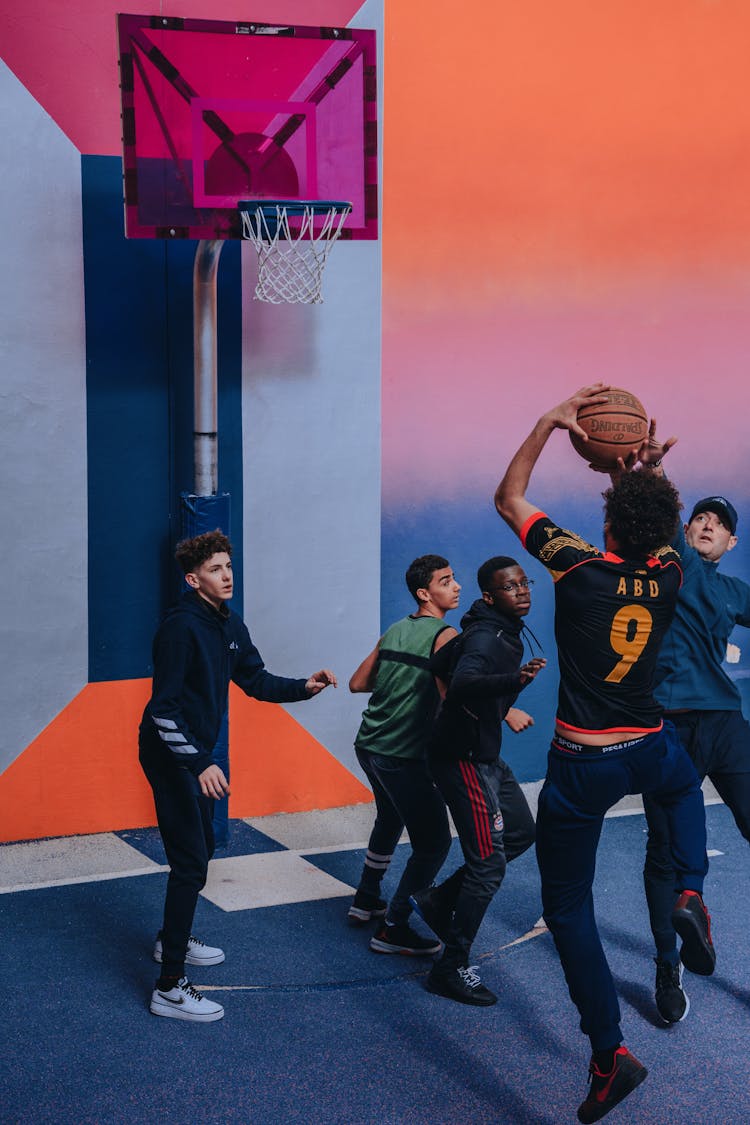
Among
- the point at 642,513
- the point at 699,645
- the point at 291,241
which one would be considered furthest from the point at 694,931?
Answer: the point at 291,241

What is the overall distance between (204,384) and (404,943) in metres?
2.79

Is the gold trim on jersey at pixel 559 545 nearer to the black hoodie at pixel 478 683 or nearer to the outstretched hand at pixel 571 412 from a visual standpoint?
the outstretched hand at pixel 571 412

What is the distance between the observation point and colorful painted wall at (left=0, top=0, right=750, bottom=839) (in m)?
6.02

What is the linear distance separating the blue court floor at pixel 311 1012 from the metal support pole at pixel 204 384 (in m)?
1.92

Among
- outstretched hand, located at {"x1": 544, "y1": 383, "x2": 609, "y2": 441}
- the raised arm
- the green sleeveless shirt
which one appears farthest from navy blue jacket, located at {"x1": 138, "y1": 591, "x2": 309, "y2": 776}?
outstretched hand, located at {"x1": 544, "y1": 383, "x2": 609, "y2": 441}

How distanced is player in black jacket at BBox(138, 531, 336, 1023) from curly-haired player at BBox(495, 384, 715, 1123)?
4.19ft

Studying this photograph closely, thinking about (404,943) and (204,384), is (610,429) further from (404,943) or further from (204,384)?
(204,384)

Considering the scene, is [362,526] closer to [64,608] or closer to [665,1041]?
[64,608]

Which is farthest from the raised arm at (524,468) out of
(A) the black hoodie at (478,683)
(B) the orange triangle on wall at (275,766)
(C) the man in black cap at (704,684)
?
(B) the orange triangle on wall at (275,766)

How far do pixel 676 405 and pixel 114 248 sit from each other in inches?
136

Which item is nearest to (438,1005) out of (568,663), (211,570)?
(568,663)

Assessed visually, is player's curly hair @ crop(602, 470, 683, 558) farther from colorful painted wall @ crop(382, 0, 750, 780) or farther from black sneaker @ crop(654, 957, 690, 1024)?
colorful painted wall @ crop(382, 0, 750, 780)

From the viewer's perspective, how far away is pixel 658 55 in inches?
278

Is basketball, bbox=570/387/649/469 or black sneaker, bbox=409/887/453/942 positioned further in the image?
black sneaker, bbox=409/887/453/942
